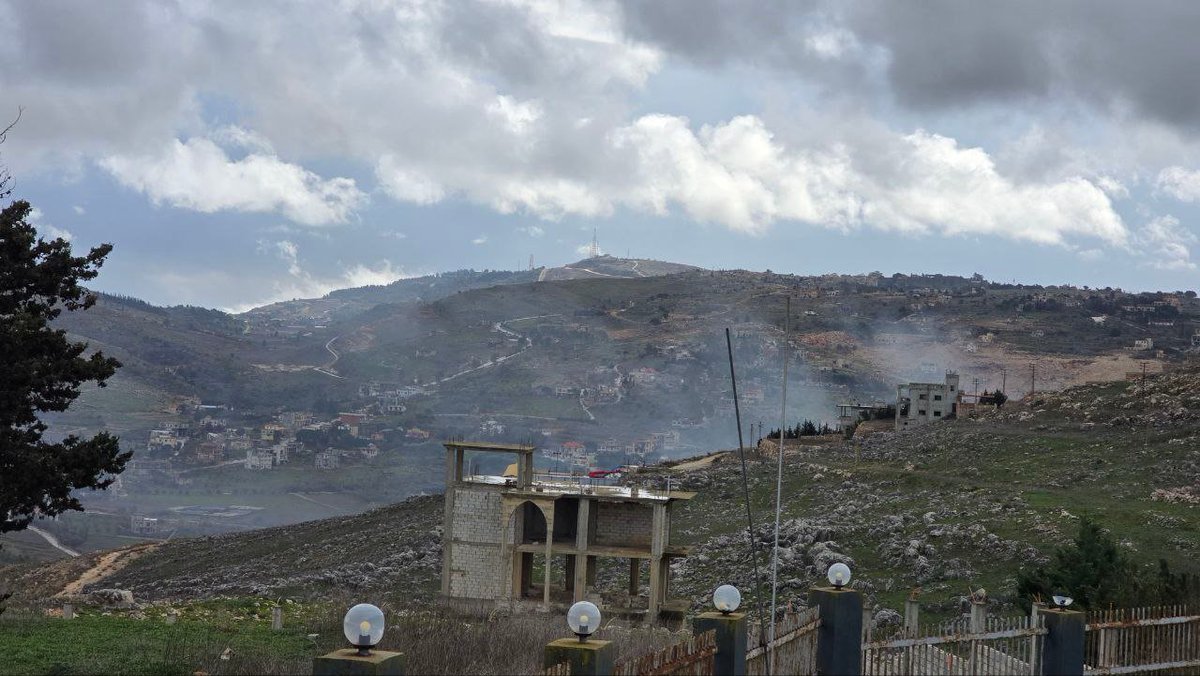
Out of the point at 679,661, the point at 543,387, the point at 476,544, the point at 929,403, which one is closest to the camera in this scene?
the point at 679,661

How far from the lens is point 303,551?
58062 millimetres

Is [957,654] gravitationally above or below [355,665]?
below

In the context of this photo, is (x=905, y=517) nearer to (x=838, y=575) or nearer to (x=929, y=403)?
(x=838, y=575)

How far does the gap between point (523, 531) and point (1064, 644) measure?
2709 cm

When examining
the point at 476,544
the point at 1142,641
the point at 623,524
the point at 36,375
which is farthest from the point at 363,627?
the point at 623,524

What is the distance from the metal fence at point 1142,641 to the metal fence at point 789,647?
12.5 feet

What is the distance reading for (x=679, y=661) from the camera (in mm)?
8984

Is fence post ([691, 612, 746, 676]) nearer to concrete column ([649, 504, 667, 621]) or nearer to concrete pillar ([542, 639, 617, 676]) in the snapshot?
concrete pillar ([542, 639, 617, 676])

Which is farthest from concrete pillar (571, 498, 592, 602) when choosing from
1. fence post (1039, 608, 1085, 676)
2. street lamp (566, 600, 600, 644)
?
street lamp (566, 600, 600, 644)

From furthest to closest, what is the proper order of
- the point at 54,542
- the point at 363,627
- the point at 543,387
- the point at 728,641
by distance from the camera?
1. the point at 543,387
2. the point at 54,542
3. the point at 728,641
4. the point at 363,627

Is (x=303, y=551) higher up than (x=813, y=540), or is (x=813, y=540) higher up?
(x=813, y=540)

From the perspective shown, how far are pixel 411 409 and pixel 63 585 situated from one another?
375ft

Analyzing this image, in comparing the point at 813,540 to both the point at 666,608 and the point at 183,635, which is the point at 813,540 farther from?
the point at 183,635

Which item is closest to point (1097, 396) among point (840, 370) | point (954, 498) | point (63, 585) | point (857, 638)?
point (954, 498)
